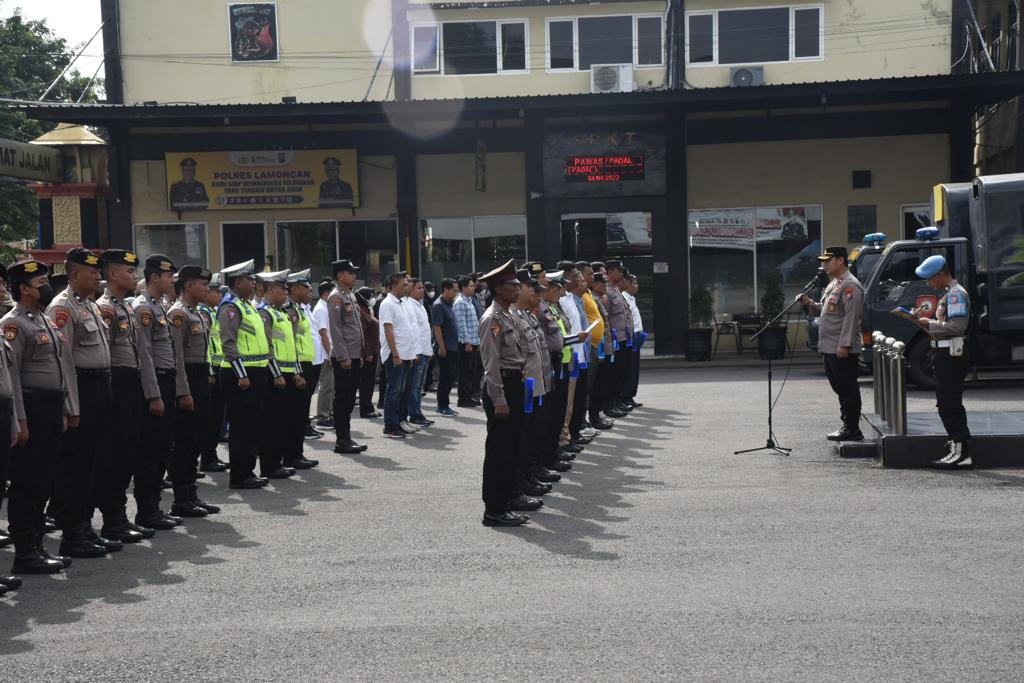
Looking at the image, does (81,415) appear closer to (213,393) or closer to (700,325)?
(213,393)

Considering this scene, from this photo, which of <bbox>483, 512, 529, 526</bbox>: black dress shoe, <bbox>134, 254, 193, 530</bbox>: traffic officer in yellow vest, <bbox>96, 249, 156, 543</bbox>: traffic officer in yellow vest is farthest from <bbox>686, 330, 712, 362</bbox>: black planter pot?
<bbox>96, 249, 156, 543</bbox>: traffic officer in yellow vest

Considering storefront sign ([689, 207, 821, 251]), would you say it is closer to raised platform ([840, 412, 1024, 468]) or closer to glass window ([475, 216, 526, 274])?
glass window ([475, 216, 526, 274])

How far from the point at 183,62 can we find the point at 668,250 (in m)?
12.6

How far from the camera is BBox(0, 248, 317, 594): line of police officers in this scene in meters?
7.96

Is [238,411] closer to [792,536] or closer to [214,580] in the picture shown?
[214,580]

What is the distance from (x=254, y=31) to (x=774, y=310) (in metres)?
14.1

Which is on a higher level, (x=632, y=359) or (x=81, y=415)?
(x=81, y=415)

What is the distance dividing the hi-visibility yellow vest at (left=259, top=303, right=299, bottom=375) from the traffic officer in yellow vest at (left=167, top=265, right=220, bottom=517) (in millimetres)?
1386

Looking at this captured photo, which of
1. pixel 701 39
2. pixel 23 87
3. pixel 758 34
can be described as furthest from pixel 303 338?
pixel 23 87

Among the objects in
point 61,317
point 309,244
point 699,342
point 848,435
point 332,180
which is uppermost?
point 332,180

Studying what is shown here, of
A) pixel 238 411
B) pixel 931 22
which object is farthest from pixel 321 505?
pixel 931 22

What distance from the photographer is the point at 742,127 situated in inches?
1099

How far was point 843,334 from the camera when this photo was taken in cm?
1296

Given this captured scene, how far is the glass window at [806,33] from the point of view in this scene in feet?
94.2
